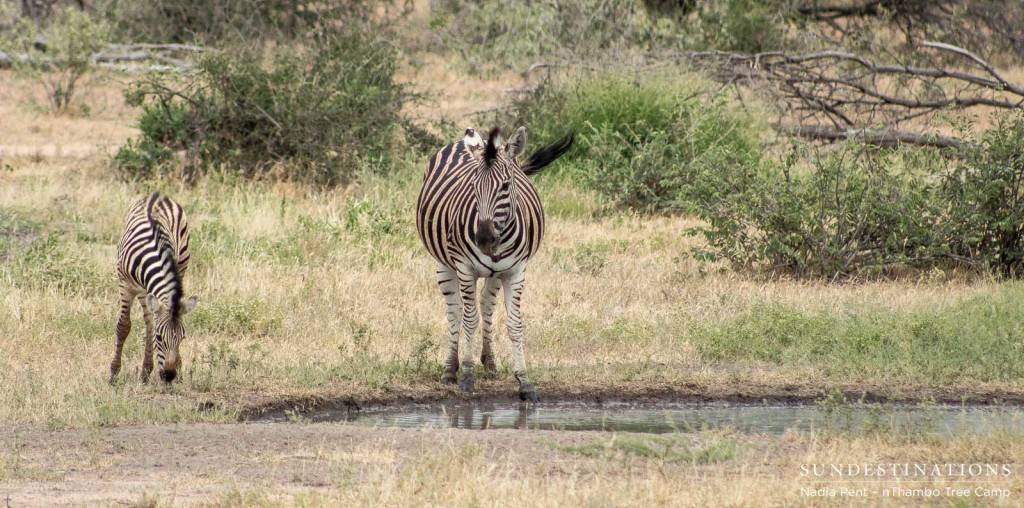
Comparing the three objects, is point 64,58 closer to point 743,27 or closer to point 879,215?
point 743,27

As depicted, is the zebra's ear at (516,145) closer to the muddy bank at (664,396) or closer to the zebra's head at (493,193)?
the zebra's head at (493,193)

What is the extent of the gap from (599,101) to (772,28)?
747cm

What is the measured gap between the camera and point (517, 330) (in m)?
8.39

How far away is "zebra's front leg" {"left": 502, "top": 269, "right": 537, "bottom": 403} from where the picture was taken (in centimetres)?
839

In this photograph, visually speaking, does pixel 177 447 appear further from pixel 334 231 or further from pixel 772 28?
pixel 772 28

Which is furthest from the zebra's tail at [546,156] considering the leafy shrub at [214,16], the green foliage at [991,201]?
the leafy shrub at [214,16]

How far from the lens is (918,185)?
476 inches

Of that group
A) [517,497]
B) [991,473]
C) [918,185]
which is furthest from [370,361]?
[918,185]

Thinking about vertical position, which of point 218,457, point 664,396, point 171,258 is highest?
point 171,258

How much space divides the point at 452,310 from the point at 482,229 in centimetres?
142

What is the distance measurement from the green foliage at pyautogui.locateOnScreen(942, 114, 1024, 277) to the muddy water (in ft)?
13.4

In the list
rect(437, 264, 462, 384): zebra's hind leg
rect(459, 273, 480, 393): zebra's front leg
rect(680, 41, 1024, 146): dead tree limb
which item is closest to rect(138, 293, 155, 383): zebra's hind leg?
rect(437, 264, 462, 384): zebra's hind leg

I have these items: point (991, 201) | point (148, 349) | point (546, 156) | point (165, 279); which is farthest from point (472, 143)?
point (991, 201)

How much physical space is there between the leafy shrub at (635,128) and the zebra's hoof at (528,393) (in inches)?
228
